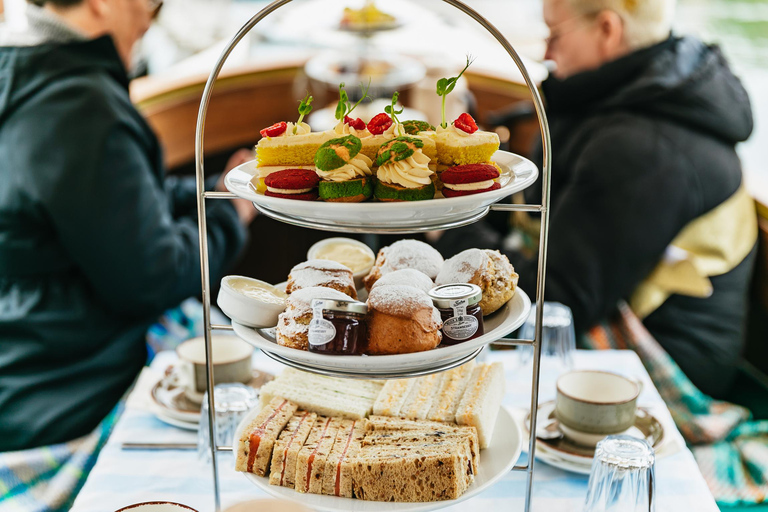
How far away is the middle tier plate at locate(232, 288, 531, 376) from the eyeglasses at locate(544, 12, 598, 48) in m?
1.34

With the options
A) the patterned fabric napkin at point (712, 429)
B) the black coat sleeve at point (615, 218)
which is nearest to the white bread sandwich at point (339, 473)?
the patterned fabric napkin at point (712, 429)

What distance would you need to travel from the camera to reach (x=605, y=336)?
1.83m

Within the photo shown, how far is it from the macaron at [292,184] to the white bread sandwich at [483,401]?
0.36 meters

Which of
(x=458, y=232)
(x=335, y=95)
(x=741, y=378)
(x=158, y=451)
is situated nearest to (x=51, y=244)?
(x=158, y=451)

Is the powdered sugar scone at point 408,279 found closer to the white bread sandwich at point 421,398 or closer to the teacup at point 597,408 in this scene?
the white bread sandwich at point 421,398

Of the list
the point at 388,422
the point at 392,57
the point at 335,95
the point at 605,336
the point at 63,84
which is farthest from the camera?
the point at 335,95

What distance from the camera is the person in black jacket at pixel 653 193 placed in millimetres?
1780

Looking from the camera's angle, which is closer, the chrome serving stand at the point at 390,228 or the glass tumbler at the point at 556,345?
the chrome serving stand at the point at 390,228

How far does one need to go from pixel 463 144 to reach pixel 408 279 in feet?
0.55

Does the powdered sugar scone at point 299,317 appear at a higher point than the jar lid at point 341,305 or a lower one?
lower

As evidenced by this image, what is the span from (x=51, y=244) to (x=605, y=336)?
52.0 inches

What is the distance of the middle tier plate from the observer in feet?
2.48

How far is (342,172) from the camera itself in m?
0.77

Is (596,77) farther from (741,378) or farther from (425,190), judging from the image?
(425,190)
